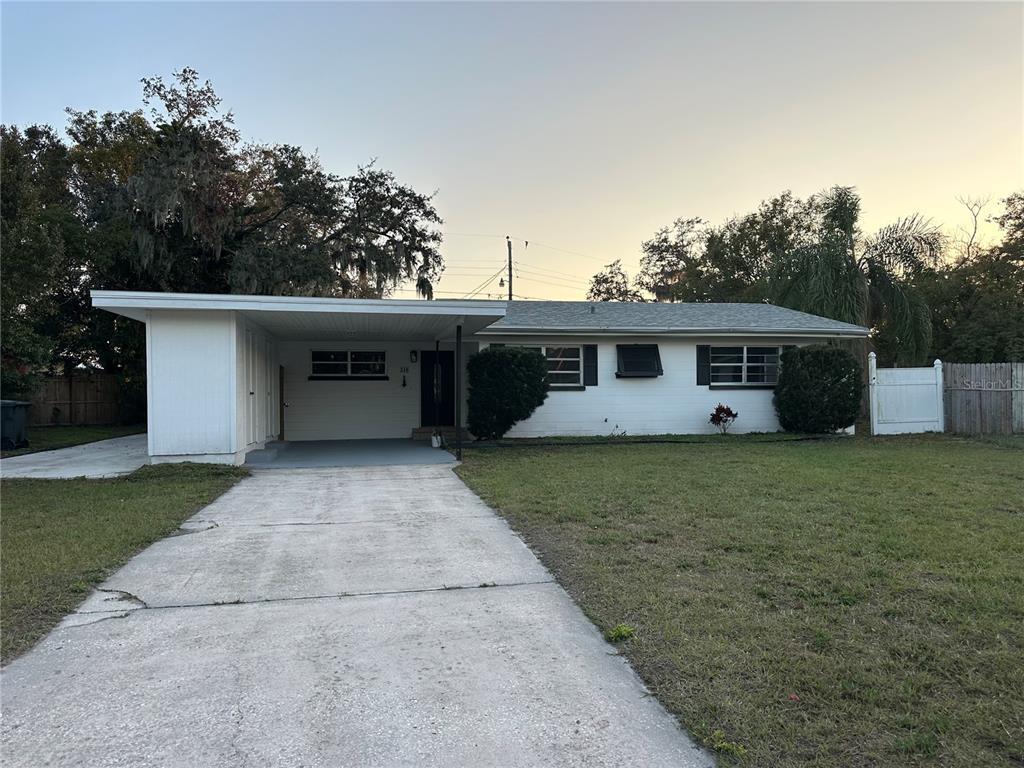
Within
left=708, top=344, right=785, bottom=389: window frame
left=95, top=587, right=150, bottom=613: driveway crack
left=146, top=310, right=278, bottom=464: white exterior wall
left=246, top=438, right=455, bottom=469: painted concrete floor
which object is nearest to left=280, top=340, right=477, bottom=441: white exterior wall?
left=246, top=438, right=455, bottom=469: painted concrete floor

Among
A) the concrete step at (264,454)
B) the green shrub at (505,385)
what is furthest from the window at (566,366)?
the concrete step at (264,454)

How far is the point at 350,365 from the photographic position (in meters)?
14.8

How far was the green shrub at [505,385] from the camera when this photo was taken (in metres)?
12.4

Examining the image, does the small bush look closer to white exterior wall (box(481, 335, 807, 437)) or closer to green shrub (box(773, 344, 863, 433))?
white exterior wall (box(481, 335, 807, 437))

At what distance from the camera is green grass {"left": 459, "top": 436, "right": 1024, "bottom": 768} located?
244cm

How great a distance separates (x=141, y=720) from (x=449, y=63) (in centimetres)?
1299

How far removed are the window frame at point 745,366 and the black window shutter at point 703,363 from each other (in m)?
0.05

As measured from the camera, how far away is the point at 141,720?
8.36ft

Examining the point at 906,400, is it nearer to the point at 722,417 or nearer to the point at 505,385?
the point at 722,417

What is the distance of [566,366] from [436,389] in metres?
3.27

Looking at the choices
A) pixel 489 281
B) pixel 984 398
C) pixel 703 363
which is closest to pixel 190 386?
pixel 703 363

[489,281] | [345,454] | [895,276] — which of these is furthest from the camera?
[489,281]

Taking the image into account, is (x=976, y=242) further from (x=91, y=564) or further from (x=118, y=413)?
(x=118, y=413)

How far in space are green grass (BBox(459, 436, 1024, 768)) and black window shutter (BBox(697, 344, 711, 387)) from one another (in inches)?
252
